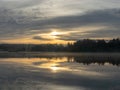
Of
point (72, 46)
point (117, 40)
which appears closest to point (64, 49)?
point (72, 46)

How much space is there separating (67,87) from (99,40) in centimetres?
11355

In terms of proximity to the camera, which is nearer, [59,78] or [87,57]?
[59,78]

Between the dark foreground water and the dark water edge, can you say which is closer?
the dark foreground water

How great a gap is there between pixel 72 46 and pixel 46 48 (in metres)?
25.5

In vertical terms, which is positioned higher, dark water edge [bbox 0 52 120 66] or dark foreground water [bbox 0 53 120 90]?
dark foreground water [bbox 0 53 120 90]

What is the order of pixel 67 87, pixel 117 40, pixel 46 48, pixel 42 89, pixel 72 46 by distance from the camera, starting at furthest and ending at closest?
1. pixel 46 48
2. pixel 72 46
3. pixel 117 40
4. pixel 67 87
5. pixel 42 89

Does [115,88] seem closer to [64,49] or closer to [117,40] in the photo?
[117,40]

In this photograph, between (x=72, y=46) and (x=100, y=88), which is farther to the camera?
(x=72, y=46)

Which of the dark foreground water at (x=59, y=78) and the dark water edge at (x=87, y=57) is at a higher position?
the dark foreground water at (x=59, y=78)

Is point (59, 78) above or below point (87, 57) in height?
above

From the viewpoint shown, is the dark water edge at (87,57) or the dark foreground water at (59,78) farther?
the dark water edge at (87,57)

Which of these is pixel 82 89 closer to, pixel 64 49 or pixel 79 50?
pixel 79 50

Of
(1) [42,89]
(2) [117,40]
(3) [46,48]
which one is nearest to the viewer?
(1) [42,89]

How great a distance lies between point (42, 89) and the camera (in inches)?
656
